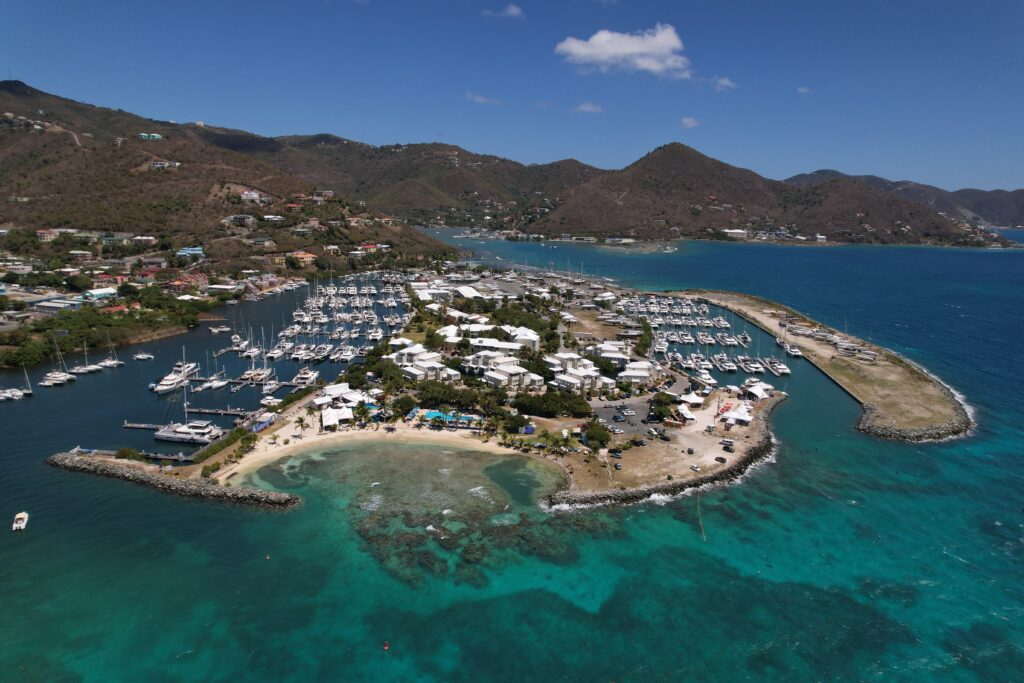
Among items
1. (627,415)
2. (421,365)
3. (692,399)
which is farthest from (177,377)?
(692,399)

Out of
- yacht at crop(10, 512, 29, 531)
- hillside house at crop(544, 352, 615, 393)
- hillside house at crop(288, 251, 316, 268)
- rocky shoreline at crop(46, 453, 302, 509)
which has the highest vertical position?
hillside house at crop(288, 251, 316, 268)

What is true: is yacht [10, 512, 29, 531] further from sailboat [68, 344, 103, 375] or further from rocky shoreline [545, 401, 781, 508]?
sailboat [68, 344, 103, 375]

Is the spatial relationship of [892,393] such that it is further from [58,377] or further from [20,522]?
[58,377]

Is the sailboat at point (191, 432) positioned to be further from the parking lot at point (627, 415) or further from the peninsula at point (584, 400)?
the parking lot at point (627, 415)

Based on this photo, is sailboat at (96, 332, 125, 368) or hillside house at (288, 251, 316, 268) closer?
sailboat at (96, 332, 125, 368)

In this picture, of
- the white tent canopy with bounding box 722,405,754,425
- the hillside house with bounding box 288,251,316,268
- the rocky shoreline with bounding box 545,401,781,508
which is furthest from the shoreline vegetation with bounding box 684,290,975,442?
the hillside house with bounding box 288,251,316,268

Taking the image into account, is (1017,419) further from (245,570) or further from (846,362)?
(245,570)
